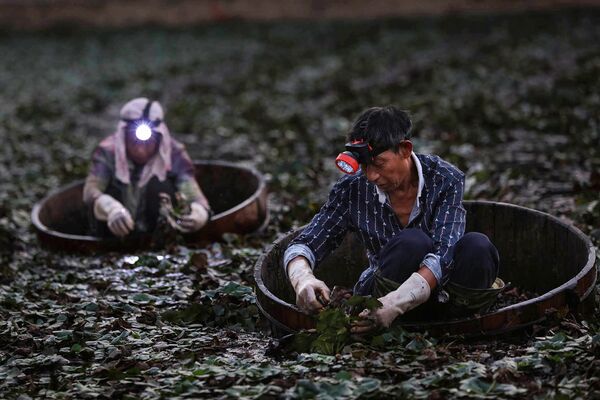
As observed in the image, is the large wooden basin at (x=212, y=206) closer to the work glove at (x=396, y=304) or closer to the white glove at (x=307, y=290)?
the white glove at (x=307, y=290)

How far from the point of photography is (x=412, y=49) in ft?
49.6

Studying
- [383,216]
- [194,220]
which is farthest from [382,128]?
[194,220]

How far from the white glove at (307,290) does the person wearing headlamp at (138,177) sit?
213 cm

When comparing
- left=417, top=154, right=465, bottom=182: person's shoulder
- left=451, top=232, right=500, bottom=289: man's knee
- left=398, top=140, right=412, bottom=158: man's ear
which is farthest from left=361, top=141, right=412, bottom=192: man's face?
left=451, top=232, right=500, bottom=289: man's knee

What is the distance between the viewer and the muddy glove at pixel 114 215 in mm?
6645

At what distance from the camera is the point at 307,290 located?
456 centimetres

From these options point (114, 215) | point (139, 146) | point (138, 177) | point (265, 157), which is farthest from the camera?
point (265, 157)

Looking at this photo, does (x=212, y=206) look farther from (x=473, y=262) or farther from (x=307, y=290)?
(x=473, y=262)

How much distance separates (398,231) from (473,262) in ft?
1.56

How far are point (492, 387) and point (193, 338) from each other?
5.78ft

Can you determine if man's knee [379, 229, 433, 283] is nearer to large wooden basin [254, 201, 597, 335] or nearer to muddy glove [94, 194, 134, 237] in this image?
large wooden basin [254, 201, 597, 335]

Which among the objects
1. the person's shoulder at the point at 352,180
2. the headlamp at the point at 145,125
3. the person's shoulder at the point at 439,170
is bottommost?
the person's shoulder at the point at 352,180

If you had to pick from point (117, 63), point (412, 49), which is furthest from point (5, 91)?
point (412, 49)

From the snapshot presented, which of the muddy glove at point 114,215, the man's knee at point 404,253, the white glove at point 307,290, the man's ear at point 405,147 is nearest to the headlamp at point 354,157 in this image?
the man's ear at point 405,147
